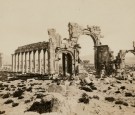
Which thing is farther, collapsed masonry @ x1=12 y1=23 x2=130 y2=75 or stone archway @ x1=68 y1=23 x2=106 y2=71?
stone archway @ x1=68 y1=23 x2=106 y2=71

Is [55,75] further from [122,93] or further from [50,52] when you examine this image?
[122,93]

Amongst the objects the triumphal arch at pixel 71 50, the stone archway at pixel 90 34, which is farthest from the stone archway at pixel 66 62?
the stone archway at pixel 90 34

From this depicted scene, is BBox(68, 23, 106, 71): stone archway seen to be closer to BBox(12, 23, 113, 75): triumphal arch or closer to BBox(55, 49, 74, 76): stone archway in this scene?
BBox(12, 23, 113, 75): triumphal arch

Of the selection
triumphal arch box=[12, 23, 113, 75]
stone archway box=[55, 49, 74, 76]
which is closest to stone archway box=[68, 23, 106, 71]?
triumphal arch box=[12, 23, 113, 75]

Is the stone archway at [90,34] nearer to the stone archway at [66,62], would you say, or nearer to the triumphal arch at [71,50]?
the triumphal arch at [71,50]

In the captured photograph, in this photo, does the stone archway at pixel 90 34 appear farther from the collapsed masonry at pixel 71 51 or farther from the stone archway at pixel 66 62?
the stone archway at pixel 66 62

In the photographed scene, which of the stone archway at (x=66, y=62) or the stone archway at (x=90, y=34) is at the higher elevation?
the stone archway at (x=90, y=34)

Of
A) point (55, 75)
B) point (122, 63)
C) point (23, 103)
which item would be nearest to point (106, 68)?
point (122, 63)

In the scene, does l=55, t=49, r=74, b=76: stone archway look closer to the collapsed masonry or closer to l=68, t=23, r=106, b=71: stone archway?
the collapsed masonry

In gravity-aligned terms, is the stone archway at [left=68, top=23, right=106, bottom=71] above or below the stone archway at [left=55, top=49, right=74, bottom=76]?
above

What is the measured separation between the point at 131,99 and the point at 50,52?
1830cm

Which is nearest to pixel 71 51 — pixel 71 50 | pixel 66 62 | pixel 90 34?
pixel 71 50

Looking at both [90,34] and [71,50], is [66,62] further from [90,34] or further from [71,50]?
[90,34]

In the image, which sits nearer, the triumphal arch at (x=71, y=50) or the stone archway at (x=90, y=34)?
the triumphal arch at (x=71, y=50)
